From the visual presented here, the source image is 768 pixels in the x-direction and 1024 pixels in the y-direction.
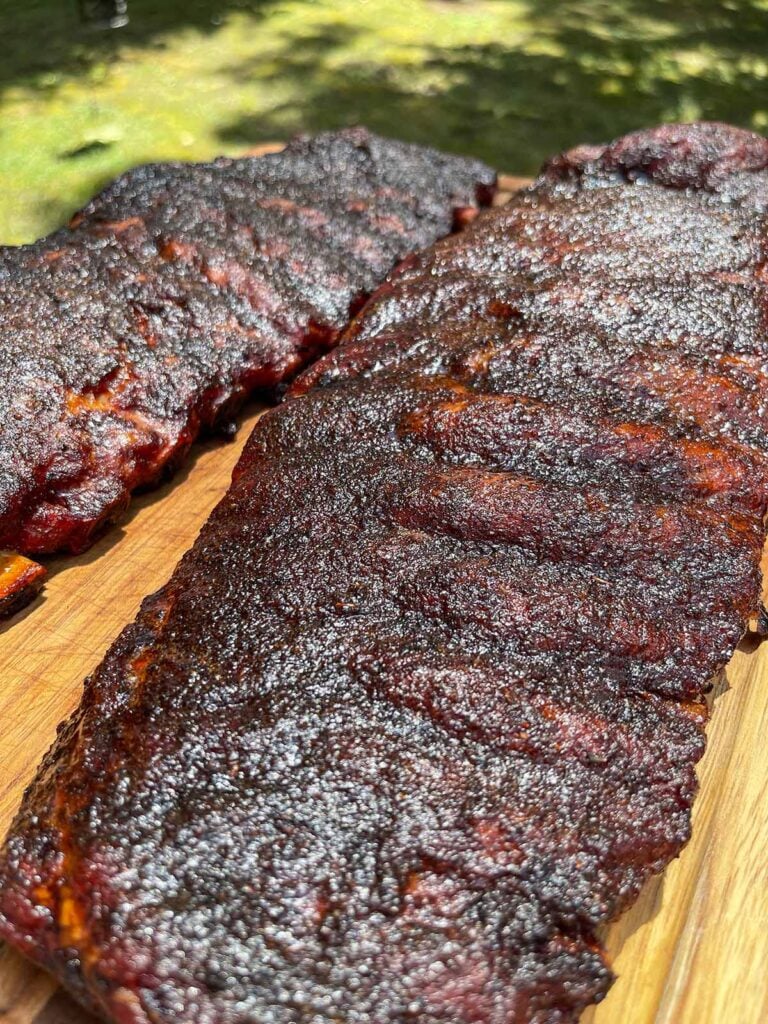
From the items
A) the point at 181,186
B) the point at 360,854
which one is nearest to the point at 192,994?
the point at 360,854

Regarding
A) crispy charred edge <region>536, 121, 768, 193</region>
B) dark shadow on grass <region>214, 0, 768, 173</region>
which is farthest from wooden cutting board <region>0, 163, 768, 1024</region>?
dark shadow on grass <region>214, 0, 768, 173</region>

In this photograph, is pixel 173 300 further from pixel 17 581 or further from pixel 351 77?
pixel 351 77

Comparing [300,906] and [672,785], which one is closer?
[300,906]

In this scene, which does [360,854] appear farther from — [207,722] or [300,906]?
[207,722]

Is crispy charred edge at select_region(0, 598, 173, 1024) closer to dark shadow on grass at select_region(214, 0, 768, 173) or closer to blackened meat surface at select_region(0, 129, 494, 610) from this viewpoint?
blackened meat surface at select_region(0, 129, 494, 610)

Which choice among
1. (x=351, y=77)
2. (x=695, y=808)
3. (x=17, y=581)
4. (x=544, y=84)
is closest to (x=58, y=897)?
(x=17, y=581)
